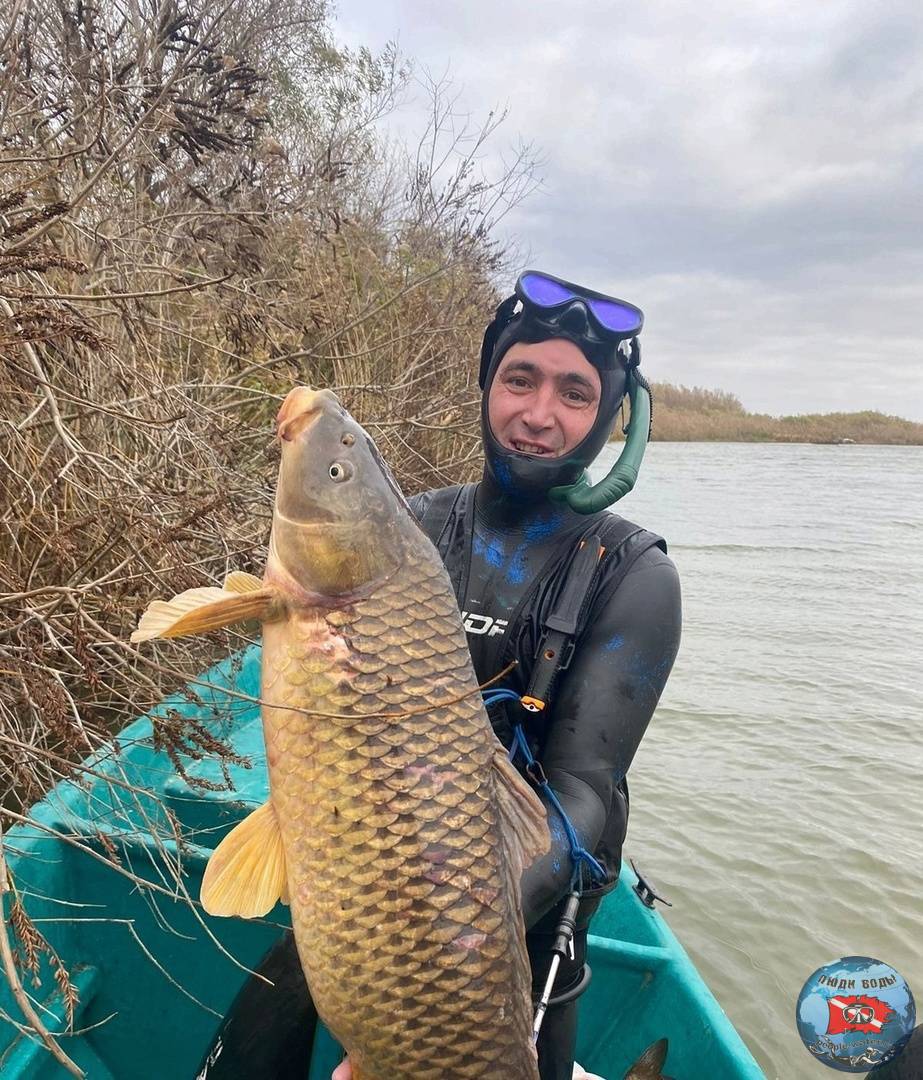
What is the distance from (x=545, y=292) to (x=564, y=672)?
1.20 metres

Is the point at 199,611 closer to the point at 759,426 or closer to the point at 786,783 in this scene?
the point at 786,783

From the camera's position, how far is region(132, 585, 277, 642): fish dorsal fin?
4.62ft

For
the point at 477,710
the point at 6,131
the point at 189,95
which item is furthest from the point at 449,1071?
the point at 189,95

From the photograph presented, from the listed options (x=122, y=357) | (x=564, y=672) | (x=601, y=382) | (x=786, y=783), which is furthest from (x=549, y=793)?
(x=786, y=783)

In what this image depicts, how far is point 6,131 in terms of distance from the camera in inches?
136

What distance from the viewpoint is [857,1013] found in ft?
7.62

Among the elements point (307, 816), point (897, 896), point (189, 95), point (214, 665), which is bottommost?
point (897, 896)

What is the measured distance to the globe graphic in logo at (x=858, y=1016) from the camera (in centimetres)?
228

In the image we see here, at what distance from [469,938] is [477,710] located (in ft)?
1.35

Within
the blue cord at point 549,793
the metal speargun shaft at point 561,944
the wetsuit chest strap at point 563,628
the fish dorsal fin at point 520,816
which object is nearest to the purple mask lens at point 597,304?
the wetsuit chest strap at point 563,628

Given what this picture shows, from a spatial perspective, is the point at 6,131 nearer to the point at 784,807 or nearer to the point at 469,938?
the point at 469,938

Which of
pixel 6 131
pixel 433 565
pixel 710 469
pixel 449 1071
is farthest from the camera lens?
pixel 710 469

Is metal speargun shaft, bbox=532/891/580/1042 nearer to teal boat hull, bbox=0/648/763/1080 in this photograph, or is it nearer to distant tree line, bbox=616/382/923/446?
teal boat hull, bbox=0/648/763/1080

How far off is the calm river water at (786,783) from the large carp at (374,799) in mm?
3317
